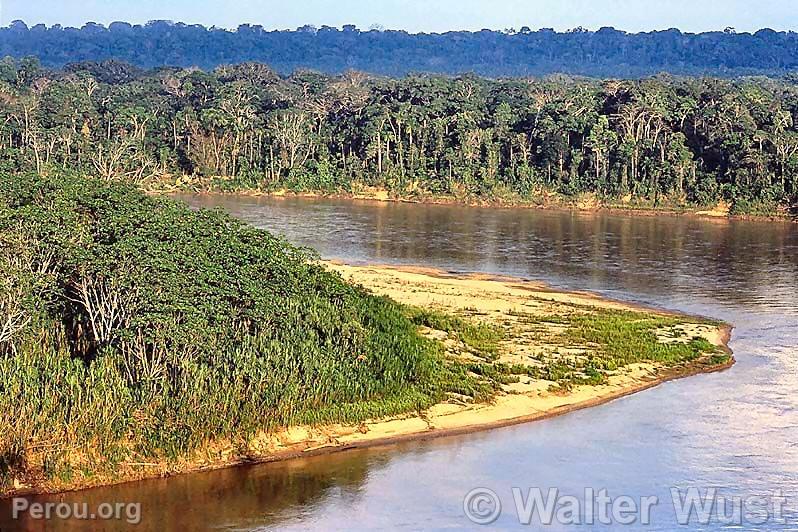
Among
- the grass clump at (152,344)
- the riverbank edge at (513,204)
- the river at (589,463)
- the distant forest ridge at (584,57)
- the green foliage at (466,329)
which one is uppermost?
the distant forest ridge at (584,57)

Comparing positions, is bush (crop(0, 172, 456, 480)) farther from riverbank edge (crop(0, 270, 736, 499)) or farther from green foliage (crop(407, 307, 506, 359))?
green foliage (crop(407, 307, 506, 359))

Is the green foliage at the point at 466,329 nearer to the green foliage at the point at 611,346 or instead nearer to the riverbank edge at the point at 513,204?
the green foliage at the point at 611,346

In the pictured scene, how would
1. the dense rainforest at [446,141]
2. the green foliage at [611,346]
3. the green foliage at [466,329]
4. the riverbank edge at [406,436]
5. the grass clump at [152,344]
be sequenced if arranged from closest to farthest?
the riverbank edge at [406,436] < the grass clump at [152,344] < the green foliage at [611,346] < the green foliage at [466,329] < the dense rainforest at [446,141]

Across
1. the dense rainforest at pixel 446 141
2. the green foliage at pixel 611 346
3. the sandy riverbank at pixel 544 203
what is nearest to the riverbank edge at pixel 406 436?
→ the green foliage at pixel 611 346

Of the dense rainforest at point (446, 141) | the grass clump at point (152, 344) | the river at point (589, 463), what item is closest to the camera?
the river at point (589, 463)

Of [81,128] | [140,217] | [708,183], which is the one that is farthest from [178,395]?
[81,128]

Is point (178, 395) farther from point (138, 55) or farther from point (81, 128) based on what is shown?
point (138, 55)

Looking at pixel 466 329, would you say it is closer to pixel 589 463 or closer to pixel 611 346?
pixel 611 346

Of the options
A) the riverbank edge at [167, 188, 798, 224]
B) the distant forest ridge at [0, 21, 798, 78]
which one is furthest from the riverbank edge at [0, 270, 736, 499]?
the distant forest ridge at [0, 21, 798, 78]
